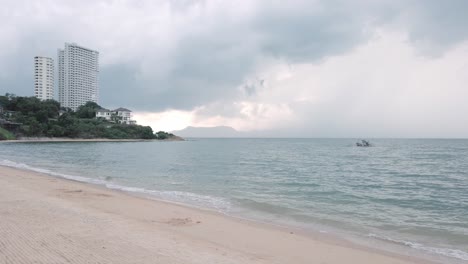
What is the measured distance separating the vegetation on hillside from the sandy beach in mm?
124403

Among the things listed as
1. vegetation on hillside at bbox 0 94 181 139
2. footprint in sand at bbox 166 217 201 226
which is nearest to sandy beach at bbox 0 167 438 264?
footprint in sand at bbox 166 217 201 226

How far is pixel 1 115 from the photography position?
132 meters

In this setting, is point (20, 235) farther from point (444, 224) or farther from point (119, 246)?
point (444, 224)

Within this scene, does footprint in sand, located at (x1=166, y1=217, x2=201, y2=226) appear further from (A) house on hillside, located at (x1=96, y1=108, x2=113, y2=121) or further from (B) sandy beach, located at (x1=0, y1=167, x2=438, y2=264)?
(A) house on hillside, located at (x1=96, y1=108, x2=113, y2=121)

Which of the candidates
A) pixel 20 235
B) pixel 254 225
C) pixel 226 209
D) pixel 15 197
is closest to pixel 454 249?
pixel 254 225

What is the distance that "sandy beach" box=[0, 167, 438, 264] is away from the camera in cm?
707

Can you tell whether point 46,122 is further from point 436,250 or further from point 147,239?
point 436,250

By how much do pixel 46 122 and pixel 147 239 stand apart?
14888cm

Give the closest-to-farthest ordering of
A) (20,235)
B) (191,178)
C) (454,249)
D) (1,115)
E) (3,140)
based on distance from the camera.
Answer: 1. (20,235)
2. (454,249)
3. (191,178)
4. (3,140)
5. (1,115)

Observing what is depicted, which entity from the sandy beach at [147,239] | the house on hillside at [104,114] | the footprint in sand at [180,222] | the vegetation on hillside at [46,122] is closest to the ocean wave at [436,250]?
the sandy beach at [147,239]

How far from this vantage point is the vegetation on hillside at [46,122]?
126688 millimetres

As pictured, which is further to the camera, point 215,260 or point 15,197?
point 15,197

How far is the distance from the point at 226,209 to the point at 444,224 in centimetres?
879

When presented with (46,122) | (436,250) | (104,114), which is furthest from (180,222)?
(104,114)
